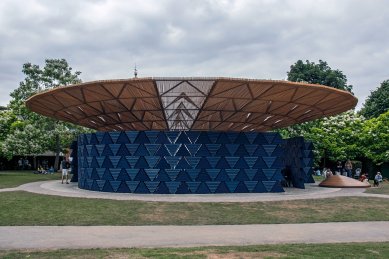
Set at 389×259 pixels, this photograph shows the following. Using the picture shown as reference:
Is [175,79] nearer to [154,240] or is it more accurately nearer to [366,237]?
[154,240]

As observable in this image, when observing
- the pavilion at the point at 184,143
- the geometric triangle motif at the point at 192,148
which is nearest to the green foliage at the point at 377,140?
the pavilion at the point at 184,143

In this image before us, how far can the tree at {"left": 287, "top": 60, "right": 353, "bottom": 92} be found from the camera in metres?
80.1

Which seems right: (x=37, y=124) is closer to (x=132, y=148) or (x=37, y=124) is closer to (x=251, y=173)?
(x=132, y=148)

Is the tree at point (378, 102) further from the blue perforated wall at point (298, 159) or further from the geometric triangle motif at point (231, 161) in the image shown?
the geometric triangle motif at point (231, 161)

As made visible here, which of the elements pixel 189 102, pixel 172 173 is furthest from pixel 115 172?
pixel 189 102

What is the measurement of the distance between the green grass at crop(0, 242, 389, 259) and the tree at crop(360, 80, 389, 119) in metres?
62.2

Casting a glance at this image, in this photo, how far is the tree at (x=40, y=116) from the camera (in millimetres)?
54000

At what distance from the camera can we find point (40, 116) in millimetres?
54938

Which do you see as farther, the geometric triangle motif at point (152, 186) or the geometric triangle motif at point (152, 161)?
the geometric triangle motif at point (152, 161)

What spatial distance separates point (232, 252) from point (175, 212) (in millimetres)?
7442

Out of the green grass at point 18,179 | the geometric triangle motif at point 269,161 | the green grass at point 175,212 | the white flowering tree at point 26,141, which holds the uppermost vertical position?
the white flowering tree at point 26,141

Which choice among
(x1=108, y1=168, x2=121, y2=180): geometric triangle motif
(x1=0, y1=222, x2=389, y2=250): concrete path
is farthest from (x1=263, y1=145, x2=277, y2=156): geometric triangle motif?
(x1=0, y1=222, x2=389, y2=250): concrete path

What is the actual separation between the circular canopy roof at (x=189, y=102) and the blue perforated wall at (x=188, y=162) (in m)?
2.30

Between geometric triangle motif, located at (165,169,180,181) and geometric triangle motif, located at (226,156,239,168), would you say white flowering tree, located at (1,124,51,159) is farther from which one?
geometric triangle motif, located at (226,156,239,168)
